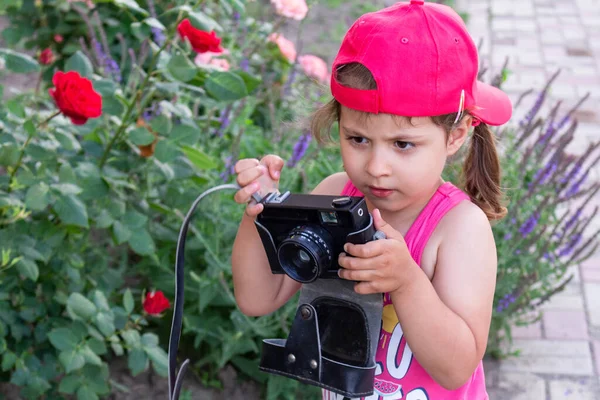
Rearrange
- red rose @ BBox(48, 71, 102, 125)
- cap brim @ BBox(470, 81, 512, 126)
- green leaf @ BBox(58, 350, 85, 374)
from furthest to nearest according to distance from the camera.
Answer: green leaf @ BBox(58, 350, 85, 374), red rose @ BBox(48, 71, 102, 125), cap brim @ BBox(470, 81, 512, 126)

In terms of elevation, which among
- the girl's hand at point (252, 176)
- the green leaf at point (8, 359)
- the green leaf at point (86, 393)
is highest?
the girl's hand at point (252, 176)

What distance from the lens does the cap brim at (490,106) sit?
1.59m

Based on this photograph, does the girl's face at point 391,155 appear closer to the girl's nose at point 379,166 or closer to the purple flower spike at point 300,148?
the girl's nose at point 379,166

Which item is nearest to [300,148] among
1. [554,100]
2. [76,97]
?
[76,97]

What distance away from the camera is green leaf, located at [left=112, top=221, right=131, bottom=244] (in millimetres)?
2355

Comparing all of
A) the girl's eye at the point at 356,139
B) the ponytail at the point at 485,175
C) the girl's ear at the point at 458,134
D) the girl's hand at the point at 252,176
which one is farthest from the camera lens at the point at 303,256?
the ponytail at the point at 485,175

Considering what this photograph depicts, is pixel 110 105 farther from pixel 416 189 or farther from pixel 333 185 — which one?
pixel 416 189

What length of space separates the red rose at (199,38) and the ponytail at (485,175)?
31.7 inches

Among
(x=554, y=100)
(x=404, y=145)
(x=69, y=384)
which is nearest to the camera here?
(x=404, y=145)

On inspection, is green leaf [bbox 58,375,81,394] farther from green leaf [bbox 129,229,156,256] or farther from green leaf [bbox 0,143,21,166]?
green leaf [bbox 0,143,21,166]

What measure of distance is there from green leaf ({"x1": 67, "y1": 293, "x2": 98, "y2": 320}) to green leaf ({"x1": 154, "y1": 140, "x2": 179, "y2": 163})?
0.41m

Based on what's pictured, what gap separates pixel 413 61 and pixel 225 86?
3.32 feet

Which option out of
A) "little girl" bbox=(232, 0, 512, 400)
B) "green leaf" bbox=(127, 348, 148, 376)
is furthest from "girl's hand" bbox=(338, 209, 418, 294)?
"green leaf" bbox=(127, 348, 148, 376)

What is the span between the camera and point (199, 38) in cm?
226
